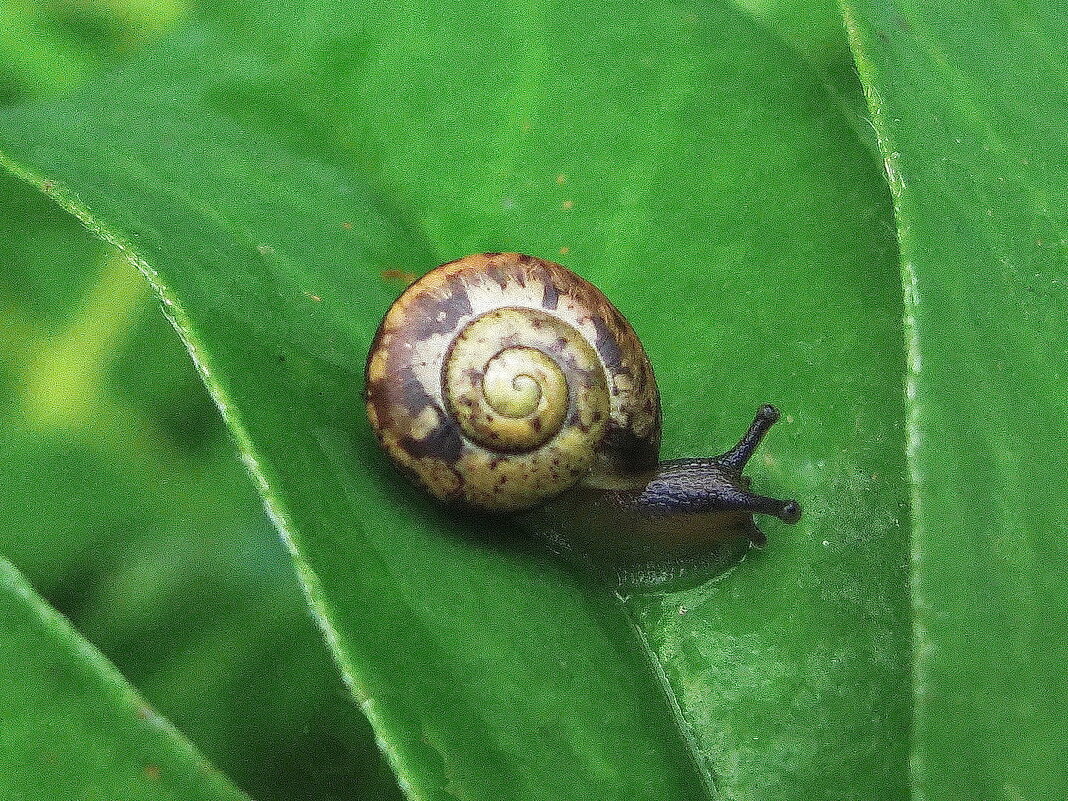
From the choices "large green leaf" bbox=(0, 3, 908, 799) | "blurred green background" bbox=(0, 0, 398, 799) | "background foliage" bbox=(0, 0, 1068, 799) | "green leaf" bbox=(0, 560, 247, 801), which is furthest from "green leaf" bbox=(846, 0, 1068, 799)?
"blurred green background" bbox=(0, 0, 398, 799)

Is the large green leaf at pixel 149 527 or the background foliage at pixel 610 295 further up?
the background foliage at pixel 610 295

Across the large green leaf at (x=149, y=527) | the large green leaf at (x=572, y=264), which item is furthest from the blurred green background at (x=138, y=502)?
the large green leaf at (x=572, y=264)

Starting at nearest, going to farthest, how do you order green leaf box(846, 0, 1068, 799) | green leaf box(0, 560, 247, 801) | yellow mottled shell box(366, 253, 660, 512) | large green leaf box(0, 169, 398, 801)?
green leaf box(846, 0, 1068, 799)
green leaf box(0, 560, 247, 801)
yellow mottled shell box(366, 253, 660, 512)
large green leaf box(0, 169, 398, 801)

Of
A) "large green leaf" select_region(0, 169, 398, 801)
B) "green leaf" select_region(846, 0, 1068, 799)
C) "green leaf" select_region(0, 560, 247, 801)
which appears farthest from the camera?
"large green leaf" select_region(0, 169, 398, 801)

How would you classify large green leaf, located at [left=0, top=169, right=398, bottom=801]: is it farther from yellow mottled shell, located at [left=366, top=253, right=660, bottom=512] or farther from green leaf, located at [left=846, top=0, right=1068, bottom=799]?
green leaf, located at [left=846, top=0, right=1068, bottom=799]

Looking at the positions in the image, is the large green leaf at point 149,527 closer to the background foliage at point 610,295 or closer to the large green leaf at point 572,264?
the background foliage at point 610,295

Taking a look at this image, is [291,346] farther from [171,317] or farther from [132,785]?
[132,785]

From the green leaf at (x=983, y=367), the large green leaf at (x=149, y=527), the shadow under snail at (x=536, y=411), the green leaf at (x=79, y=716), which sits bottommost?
the large green leaf at (x=149, y=527)

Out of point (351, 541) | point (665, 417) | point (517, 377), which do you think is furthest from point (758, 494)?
point (351, 541)
